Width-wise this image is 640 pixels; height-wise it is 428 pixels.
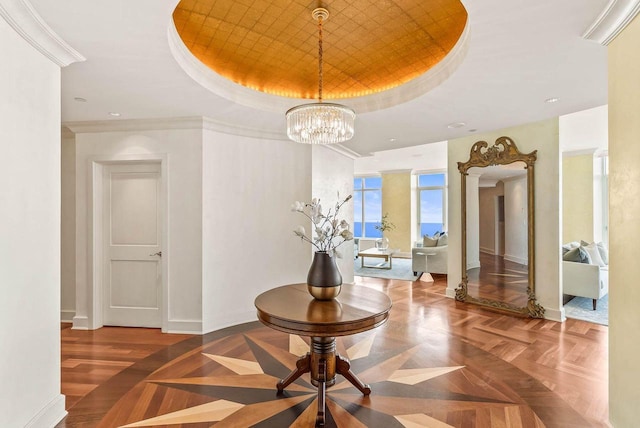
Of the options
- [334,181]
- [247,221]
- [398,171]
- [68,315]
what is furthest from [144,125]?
[398,171]

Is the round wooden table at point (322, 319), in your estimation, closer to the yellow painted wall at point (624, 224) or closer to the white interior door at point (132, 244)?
the yellow painted wall at point (624, 224)

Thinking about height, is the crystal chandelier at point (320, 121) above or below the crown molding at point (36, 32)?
below

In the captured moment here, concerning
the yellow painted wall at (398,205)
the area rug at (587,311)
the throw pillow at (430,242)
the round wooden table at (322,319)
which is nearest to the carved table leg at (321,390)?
the round wooden table at (322,319)

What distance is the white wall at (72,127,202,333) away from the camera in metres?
3.87

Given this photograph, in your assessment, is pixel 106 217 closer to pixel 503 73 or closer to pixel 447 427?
pixel 447 427

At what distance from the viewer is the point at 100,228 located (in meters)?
4.04

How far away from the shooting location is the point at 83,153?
395 centimetres

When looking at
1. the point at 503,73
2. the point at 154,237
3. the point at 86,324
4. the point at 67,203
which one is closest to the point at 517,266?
the point at 503,73

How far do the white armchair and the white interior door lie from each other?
16.0 ft

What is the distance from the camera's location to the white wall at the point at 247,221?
3.97 meters

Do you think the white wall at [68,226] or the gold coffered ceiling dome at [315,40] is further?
the white wall at [68,226]

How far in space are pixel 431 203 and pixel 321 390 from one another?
28.6ft

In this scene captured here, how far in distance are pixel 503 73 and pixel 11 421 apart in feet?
13.4

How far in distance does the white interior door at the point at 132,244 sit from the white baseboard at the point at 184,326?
0.24 meters
